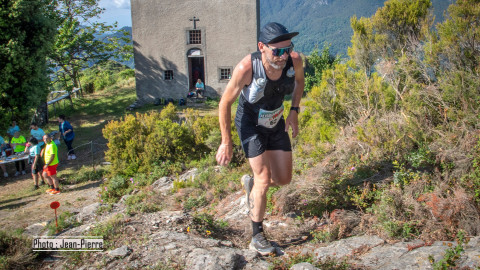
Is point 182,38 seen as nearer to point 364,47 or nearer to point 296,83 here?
point 364,47

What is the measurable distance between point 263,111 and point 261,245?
4.59 ft

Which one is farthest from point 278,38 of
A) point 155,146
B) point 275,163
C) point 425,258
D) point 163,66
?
point 163,66

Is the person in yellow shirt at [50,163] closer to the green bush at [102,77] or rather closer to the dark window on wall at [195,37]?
the dark window on wall at [195,37]

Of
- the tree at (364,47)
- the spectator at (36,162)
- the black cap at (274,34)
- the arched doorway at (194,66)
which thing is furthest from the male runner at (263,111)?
the arched doorway at (194,66)

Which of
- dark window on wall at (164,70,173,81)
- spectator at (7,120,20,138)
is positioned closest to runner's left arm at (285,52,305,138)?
spectator at (7,120,20,138)

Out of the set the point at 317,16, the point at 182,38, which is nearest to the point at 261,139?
the point at 182,38

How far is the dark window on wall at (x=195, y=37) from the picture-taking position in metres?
20.0

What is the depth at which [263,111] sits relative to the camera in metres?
3.92

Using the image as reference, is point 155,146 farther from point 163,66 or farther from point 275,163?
point 163,66

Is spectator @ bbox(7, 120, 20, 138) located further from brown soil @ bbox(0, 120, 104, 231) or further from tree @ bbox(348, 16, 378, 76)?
tree @ bbox(348, 16, 378, 76)

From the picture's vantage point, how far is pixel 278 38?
361 cm

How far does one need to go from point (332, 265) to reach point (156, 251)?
1.72m

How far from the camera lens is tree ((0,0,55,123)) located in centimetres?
1170

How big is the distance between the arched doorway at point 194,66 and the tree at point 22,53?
8.16 metres
